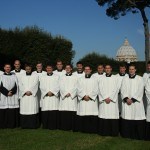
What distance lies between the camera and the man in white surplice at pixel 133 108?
10.8 metres

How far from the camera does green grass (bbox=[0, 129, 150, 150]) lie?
973 centimetres

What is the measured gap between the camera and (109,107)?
11180 mm

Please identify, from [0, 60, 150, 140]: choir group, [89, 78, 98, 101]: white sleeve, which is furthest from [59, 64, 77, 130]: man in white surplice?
[89, 78, 98, 101]: white sleeve

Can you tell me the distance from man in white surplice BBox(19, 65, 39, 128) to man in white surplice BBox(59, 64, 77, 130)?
2.98ft

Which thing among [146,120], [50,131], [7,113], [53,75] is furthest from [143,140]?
[7,113]

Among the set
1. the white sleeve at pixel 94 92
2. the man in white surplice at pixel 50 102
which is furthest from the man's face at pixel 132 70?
the man in white surplice at pixel 50 102

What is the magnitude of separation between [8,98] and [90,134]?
120 inches

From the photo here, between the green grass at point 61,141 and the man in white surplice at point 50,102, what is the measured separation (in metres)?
0.69

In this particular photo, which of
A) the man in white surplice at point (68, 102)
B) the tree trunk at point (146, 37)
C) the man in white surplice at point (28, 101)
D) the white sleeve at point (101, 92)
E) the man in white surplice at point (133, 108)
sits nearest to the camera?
the man in white surplice at point (133, 108)

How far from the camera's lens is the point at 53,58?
82.0 feet

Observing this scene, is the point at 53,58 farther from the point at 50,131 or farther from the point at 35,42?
the point at 50,131

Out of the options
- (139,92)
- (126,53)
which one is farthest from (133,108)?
(126,53)

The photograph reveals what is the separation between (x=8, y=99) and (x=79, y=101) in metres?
2.45

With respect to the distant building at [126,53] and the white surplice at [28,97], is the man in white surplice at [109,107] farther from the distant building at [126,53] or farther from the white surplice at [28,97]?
the distant building at [126,53]
